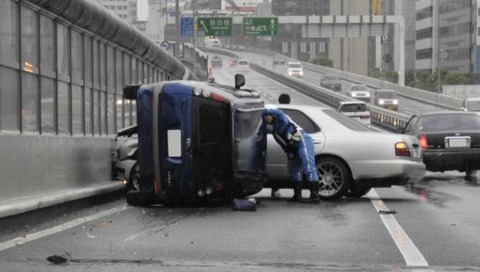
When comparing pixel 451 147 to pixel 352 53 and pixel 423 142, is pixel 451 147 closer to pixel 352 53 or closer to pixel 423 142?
pixel 423 142

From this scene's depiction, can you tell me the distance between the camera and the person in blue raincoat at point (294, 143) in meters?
12.4

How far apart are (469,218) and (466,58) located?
376 feet

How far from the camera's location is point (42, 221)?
10578mm

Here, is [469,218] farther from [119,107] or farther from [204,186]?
[119,107]

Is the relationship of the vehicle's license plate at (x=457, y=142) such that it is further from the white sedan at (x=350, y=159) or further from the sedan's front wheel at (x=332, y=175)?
the sedan's front wheel at (x=332, y=175)

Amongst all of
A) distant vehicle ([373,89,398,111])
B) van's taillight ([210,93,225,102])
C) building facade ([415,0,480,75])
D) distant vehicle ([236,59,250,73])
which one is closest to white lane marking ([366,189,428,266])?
van's taillight ([210,93,225,102])

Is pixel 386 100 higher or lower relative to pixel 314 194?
higher

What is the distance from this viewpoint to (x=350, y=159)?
43.0 feet

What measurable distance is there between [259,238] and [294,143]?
3.73 m

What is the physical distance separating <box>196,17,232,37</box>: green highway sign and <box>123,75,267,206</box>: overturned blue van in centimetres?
5803

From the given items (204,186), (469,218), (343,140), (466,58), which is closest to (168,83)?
(204,186)

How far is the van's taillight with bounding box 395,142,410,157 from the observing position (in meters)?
13.2

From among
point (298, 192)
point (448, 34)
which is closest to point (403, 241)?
point (298, 192)

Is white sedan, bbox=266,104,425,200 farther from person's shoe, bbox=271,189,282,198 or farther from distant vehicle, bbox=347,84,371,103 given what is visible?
distant vehicle, bbox=347,84,371,103
